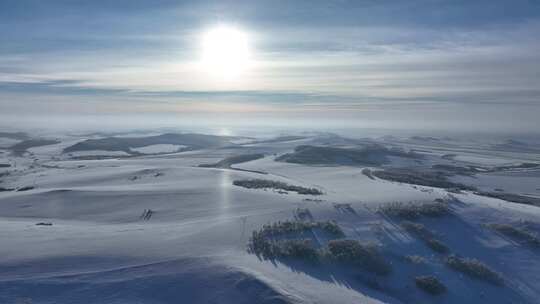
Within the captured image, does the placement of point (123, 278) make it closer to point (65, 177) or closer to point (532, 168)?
point (65, 177)

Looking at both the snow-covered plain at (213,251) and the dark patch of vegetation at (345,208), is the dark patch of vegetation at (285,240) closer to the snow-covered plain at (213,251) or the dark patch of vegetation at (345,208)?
the snow-covered plain at (213,251)

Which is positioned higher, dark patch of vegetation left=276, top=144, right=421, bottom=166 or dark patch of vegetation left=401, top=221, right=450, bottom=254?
dark patch of vegetation left=401, top=221, right=450, bottom=254

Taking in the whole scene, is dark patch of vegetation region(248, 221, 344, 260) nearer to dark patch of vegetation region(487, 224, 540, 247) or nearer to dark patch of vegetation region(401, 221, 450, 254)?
dark patch of vegetation region(401, 221, 450, 254)

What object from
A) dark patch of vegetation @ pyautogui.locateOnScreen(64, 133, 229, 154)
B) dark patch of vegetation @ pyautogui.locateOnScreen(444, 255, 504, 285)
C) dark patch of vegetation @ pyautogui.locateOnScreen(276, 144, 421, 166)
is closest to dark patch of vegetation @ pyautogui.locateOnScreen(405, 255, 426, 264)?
dark patch of vegetation @ pyautogui.locateOnScreen(444, 255, 504, 285)

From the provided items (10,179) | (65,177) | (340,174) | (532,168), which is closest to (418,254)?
(340,174)

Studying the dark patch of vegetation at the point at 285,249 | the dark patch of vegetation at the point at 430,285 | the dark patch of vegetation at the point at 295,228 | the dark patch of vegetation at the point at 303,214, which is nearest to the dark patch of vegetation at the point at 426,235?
the dark patch of vegetation at the point at 430,285
